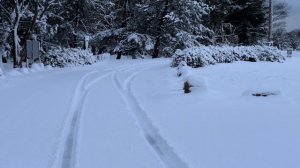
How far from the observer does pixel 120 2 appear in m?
43.3

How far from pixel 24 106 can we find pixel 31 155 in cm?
421

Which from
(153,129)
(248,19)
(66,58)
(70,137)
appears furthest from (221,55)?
(248,19)

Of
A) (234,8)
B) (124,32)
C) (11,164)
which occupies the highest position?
(234,8)

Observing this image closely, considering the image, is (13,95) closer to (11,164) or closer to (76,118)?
(76,118)

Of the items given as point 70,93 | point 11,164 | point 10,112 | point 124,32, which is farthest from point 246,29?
point 11,164

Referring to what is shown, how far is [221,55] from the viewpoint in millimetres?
21922

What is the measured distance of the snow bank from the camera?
20.0m

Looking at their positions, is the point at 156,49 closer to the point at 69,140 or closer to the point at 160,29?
the point at 160,29

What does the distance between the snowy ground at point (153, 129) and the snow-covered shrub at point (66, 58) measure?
50.7ft

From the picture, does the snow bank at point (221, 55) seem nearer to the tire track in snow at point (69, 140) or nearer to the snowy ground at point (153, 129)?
the snowy ground at point (153, 129)

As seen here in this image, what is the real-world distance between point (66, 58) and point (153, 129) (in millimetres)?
21521

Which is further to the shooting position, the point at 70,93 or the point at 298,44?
the point at 298,44

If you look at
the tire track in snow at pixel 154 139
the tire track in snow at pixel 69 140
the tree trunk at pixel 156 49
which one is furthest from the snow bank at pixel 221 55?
the tree trunk at pixel 156 49

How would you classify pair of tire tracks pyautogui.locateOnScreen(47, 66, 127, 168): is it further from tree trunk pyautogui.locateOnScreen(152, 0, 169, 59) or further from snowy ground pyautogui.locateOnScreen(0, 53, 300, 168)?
tree trunk pyautogui.locateOnScreen(152, 0, 169, 59)
